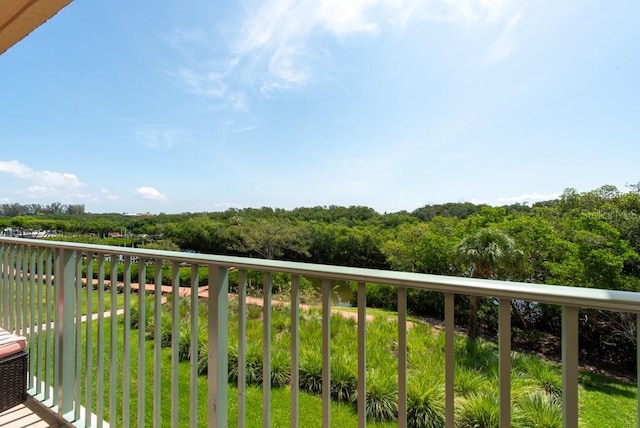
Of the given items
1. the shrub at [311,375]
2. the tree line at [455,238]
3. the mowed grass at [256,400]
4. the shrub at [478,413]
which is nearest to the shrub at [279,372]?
the mowed grass at [256,400]

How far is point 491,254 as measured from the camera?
11.1 m

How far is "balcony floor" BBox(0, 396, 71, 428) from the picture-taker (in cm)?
179

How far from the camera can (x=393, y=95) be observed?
11.4 metres

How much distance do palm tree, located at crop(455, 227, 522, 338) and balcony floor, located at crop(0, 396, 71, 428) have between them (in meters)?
11.8

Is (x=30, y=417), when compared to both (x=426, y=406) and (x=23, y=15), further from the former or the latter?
(x=426, y=406)

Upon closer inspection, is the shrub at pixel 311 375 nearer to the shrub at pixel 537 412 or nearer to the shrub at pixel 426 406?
the shrub at pixel 426 406

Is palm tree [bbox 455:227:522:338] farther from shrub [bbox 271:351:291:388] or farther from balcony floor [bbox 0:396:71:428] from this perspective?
balcony floor [bbox 0:396:71:428]

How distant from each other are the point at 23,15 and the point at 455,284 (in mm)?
1964

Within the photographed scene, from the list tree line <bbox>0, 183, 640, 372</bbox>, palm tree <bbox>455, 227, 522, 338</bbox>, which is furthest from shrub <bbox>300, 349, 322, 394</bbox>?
palm tree <bbox>455, 227, 522, 338</bbox>

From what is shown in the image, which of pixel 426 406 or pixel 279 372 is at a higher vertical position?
pixel 279 372

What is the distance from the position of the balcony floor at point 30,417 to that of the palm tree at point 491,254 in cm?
1176

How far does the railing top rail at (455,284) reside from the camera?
26.0 inches

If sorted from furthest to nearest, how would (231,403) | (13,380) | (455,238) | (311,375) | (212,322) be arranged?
(455,238)
(311,375)
(231,403)
(13,380)
(212,322)

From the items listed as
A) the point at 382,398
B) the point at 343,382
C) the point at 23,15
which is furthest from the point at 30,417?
the point at 382,398
